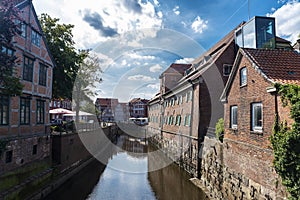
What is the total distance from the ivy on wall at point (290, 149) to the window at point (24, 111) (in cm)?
1184

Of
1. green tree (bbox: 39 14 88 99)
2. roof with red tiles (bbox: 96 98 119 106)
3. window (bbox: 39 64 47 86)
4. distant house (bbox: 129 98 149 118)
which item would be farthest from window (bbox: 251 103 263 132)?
roof with red tiles (bbox: 96 98 119 106)

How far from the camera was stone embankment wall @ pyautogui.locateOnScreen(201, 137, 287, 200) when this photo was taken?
7227 millimetres

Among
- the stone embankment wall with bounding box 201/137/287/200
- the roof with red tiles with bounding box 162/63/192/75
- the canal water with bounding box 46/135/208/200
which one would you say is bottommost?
the canal water with bounding box 46/135/208/200

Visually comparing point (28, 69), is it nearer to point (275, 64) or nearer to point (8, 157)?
→ point (8, 157)

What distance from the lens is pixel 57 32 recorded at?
1998 centimetres

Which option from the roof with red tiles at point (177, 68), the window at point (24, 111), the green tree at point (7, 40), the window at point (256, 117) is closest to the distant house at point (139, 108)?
the roof with red tiles at point (177, 68)

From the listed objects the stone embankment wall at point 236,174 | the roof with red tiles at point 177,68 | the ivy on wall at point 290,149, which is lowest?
the stone embankment wall at point 236,174

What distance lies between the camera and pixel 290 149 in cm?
619

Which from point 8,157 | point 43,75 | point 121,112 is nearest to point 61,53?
point 43,75

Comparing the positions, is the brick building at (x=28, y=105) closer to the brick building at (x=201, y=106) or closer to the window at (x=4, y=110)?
the window at (x=4, y=110)

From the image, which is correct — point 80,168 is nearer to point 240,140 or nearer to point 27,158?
point 27,158

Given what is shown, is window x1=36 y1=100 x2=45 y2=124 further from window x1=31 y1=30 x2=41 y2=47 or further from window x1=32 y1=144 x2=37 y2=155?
window x1=31 y1=30 x2=41 y2=47

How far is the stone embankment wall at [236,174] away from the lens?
23.7ft

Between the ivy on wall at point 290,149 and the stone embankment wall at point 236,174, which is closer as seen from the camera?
the ivy on wall at point 290,149
